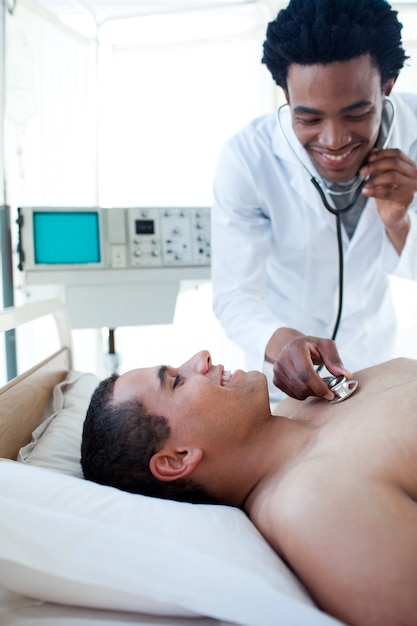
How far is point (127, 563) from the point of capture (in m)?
0.87

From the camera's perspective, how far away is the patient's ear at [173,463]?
1181 mm

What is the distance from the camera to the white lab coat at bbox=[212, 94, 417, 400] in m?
1.82

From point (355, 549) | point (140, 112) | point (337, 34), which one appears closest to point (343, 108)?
point (337, 34)

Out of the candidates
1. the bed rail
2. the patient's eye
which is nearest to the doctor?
the patient's eye

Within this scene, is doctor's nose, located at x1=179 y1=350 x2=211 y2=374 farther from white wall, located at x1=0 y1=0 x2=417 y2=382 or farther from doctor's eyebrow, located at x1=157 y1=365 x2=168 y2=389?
white wall, located at x1=0 y1=0 x2=417 y2=382

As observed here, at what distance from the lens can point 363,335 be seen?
202cm

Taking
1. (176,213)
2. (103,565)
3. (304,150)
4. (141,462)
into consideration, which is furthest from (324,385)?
(176,213)

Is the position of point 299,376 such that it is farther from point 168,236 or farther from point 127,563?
point 168,236

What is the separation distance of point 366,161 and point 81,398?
106 centimetres

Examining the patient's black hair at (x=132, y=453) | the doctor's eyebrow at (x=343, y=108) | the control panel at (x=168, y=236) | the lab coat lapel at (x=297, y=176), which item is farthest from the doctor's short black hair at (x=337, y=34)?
the control panel at (x=168, y=236)

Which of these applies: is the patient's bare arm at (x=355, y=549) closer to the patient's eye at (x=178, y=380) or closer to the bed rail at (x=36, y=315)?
the patient's eye at (x=178, y=380)

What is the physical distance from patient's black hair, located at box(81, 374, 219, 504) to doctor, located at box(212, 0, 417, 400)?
1.06 feet

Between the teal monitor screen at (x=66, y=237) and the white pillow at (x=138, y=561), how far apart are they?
1722mm

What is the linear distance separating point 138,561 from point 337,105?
110 cm
